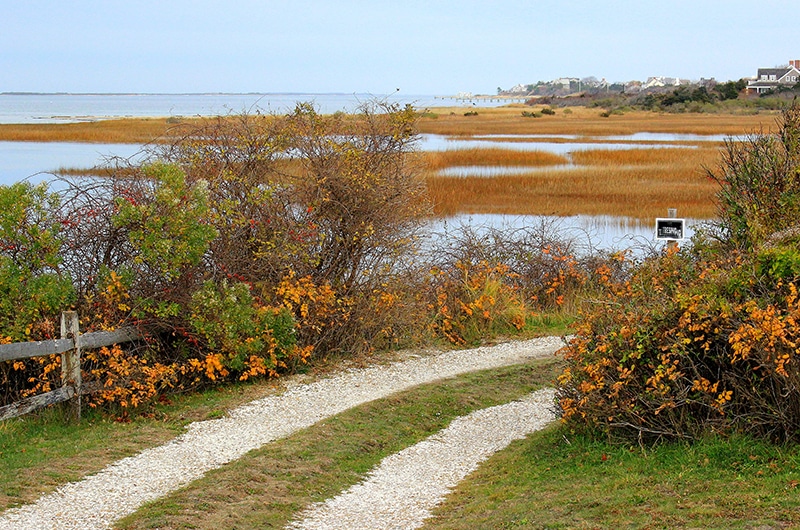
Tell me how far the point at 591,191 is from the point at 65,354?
28806 millimetres

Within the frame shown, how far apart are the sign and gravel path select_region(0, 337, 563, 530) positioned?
2471mm

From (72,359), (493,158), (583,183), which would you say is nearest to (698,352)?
(72,359)

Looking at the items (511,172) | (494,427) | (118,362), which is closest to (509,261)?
(494,427)

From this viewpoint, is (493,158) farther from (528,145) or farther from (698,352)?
(698,352)

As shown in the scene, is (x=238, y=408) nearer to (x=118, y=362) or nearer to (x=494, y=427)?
(x=118, y=362)

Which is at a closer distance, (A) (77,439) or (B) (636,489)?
(B) (636,489)

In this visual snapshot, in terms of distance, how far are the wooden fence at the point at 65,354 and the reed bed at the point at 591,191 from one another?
20.3 meters

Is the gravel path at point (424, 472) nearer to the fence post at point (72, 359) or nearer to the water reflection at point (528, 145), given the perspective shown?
the fence post at point (72, 359)

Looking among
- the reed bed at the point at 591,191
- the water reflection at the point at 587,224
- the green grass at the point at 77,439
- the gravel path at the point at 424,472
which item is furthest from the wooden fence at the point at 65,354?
the reed bed at the point at 591,191

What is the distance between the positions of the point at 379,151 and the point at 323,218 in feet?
4.61

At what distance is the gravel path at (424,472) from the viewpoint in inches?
303

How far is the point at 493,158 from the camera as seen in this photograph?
159ft

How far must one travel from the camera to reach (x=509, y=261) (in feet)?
63.1

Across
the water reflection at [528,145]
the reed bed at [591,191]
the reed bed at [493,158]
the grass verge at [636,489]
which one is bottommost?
the grass verge at [636,489]
